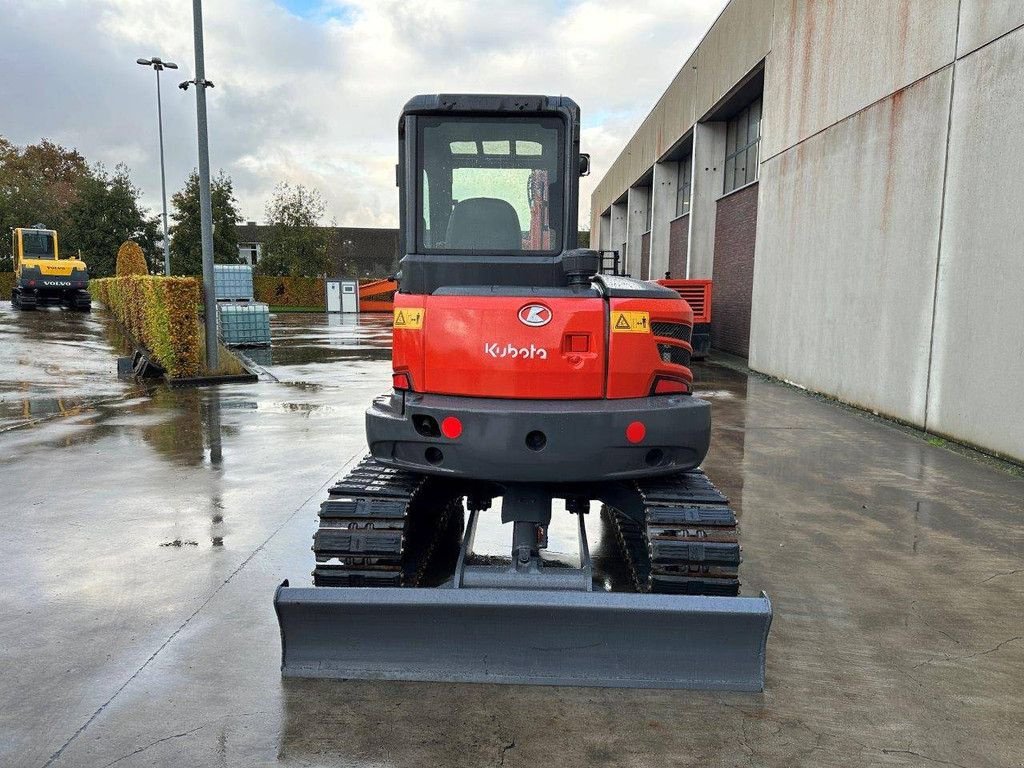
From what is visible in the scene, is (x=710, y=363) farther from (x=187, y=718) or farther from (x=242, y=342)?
(x=187, y=718)

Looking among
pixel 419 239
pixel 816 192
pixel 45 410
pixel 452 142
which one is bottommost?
pixel 45 410

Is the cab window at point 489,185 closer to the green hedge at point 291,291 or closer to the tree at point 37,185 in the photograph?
the green hedge at point 291,291

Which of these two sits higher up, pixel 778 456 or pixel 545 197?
pixel 545 197

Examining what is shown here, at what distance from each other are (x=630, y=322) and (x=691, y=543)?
1.13 m

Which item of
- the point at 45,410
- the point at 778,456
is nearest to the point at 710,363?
the point at 778,456

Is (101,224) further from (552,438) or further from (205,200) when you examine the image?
(552,438)

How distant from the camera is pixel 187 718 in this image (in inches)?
131

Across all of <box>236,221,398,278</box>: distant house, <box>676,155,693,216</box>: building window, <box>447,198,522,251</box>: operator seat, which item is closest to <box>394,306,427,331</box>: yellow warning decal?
<box>447,198,522,251</box>: operator seat

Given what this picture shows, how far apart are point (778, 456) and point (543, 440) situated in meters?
5.48

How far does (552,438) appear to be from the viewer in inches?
148

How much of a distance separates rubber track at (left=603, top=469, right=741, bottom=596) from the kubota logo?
109 cm

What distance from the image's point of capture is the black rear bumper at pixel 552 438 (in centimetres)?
376

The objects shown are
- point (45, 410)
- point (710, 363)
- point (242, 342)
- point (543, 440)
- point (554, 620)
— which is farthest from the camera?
point (242, 342)

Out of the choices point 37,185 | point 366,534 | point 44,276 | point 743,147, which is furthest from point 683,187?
point 37,185
